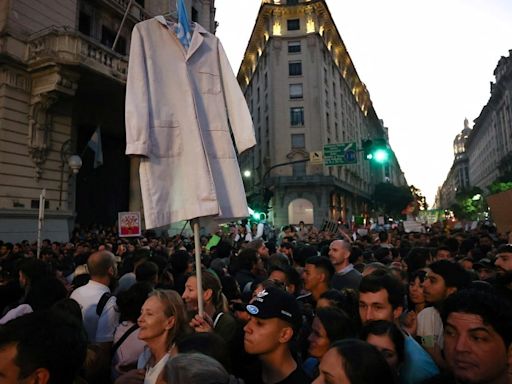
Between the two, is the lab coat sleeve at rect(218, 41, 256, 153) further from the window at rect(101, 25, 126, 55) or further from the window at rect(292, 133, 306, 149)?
the window at rect(292, 133, 306, 149)

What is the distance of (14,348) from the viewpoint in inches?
72.2

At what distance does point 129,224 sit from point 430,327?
8934mm

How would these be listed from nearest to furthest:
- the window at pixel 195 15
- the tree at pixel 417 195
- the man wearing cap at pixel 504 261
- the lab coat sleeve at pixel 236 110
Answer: the lab coat sleeve at pixel 236 110 → the man wearing cap at pixel 504 261 → the window at pixel 195 15 → the tree at pixel 417 195

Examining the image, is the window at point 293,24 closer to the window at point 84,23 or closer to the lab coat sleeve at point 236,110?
the window at point 84,23

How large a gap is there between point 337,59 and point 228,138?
5232 centimetres

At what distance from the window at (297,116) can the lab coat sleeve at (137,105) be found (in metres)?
39.0

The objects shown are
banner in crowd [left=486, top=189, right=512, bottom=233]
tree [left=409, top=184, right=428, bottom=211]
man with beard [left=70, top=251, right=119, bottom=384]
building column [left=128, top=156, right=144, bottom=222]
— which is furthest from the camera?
tree [left=409, top=184, right=428, bottom=211]

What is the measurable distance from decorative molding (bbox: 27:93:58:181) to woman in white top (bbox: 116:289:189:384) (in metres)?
13.6

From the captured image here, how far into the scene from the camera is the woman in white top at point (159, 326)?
2.67m

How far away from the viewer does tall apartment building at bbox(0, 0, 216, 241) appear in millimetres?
13344

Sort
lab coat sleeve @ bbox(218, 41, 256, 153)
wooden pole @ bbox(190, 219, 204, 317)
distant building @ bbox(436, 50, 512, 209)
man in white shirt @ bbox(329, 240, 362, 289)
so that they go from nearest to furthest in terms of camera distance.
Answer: wooden pole @ bbox(190, 219, 204, 317), lab coat sleeve @ bbox(218, 41, 256, 153), man in white shirt @ bbox(329, 240, 362, 289), distant building @ bbox(436, 50, 512, 209)

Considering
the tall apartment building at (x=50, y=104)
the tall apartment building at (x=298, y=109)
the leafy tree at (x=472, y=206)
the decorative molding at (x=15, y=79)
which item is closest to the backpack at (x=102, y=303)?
the tall apartment building at (x=50, y=104)

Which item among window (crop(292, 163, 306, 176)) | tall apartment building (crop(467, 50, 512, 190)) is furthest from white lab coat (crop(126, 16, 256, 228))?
tall apartment building (crop(467, 50, 512, 190))

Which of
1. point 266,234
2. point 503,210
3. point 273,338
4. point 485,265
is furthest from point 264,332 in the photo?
point 266,234
